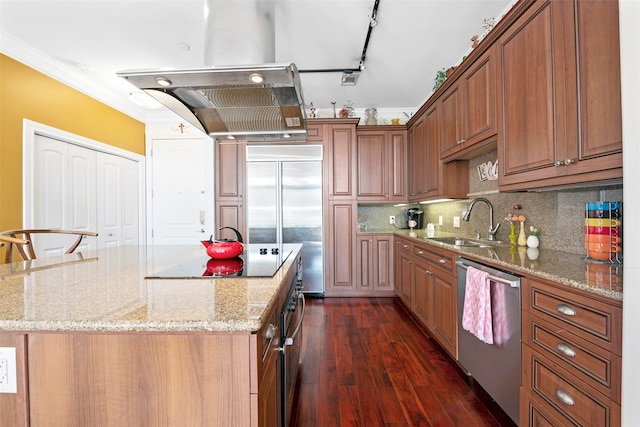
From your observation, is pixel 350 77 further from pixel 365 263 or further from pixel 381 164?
pixel 365 263

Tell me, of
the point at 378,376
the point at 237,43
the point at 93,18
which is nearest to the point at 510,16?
the point at 237,43

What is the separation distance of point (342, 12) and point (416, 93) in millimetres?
1945

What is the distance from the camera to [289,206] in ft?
12.4

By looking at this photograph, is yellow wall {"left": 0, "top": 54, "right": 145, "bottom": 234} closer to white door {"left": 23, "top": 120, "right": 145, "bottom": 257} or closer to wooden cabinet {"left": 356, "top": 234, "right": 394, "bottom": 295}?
white door {"left": 23, "top": 120, "right": 145, "bottom": 257}

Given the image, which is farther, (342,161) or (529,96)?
(342,161)

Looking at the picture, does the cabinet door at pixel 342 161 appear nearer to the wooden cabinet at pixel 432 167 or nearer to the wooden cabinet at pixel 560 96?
the wooden cabinet at pixel 432 167

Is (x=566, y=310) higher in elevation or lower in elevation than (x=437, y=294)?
higher

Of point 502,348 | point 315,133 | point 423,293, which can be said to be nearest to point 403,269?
point 423,293

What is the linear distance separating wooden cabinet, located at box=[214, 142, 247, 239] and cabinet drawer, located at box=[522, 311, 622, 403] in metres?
3.30

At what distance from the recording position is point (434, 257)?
2439 mm

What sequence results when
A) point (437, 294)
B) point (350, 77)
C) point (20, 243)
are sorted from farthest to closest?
1. point (350, 77)
2. point (437, 294)
3. point (20, 243)

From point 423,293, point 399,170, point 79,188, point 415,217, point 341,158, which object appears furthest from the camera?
point 415,217

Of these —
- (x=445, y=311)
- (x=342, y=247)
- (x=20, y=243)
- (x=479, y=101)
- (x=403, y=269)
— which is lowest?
(x=445, y=311)

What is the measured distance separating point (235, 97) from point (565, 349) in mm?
1946
